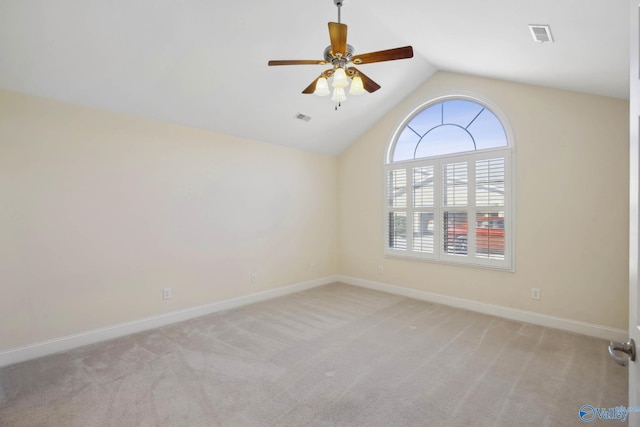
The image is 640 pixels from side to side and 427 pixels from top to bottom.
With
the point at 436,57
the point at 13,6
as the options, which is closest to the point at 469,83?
the point at 436,57

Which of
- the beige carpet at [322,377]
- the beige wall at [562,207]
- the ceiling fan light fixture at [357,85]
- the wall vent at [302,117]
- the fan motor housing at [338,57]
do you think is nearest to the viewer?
the beige carpet at [322,377]

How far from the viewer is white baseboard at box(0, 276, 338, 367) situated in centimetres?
279

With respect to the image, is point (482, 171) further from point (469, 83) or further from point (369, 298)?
point (369, 298)

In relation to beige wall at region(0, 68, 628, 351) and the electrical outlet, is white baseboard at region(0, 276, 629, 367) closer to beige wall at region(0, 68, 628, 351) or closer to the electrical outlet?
beige wall at region(0, 68, 628, 351)

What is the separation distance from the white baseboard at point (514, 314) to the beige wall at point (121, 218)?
6.07ft

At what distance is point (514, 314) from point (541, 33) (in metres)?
3.02

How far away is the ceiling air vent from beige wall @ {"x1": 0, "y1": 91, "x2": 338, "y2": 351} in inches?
132

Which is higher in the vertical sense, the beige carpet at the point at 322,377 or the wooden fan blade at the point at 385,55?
the wooden fan blade at the point at 385,55

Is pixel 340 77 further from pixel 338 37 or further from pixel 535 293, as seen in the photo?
pixel 535 293

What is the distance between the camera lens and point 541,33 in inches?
95.6

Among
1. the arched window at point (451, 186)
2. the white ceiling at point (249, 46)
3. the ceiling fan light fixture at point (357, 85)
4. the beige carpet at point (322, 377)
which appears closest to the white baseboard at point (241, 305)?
the beige carpet at point (322, 377)

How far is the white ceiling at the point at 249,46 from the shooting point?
2.30 meters

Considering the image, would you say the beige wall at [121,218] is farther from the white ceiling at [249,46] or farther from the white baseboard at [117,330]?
the white ceiling at [249,46]

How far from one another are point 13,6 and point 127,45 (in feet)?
2.25
